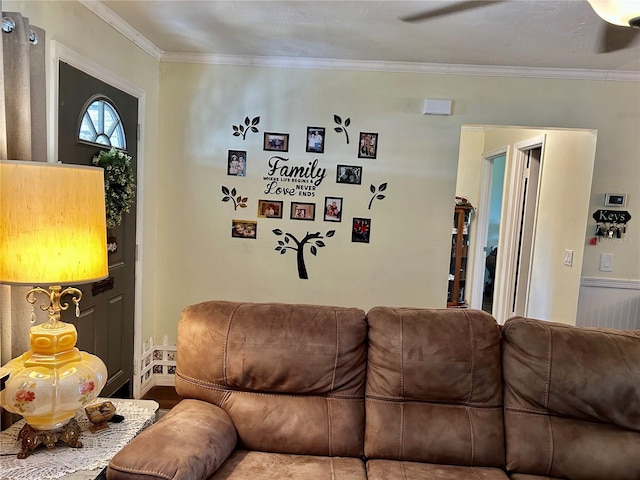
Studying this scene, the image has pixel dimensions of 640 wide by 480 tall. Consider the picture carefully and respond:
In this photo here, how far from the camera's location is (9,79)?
160 cm

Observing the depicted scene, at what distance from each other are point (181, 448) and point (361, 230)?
7.10 ft

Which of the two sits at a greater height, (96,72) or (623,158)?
(96,72)

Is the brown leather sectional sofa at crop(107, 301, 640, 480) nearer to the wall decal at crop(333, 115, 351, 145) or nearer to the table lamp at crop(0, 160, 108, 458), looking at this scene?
the table lamp at crop(0, 160, 108, 458)

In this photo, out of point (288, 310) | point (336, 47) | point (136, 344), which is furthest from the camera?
point (136, 344)

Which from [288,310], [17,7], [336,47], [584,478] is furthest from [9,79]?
[584,478]

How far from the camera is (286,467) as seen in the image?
1.61 metres

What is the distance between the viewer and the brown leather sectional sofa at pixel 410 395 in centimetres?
166

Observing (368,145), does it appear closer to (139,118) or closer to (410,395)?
(139,118)

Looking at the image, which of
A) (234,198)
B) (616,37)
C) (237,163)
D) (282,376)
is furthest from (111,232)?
(616,37)

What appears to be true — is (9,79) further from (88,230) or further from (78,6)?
(78,6)

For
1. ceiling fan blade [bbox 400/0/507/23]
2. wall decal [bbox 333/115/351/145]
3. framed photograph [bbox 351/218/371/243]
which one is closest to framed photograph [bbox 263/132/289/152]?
wall decal [bbox 333/115/351/145]

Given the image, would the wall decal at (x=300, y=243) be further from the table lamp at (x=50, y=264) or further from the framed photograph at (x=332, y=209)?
the table lamp at (x=50, y=264)

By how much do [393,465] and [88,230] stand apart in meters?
1.42

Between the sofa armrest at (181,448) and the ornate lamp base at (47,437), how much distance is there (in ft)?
0.69
